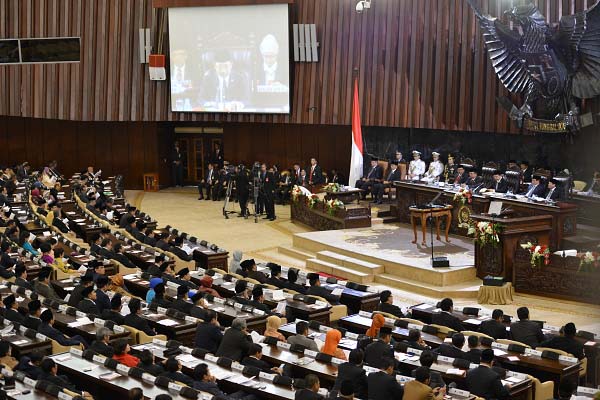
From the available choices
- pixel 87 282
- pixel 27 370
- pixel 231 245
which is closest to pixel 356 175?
Result: pixel 231 245

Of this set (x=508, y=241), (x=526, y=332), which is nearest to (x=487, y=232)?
(x=508, y=241)

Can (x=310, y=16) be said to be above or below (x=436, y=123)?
above

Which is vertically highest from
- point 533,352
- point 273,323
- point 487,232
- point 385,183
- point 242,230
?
point 385,183

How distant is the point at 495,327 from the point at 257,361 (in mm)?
2716

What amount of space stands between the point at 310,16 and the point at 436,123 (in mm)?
4622

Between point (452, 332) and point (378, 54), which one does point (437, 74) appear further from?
point (452, 332)

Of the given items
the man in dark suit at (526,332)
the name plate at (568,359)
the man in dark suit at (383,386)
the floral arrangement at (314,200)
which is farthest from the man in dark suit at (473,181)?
the man in dark suit at (383,386)

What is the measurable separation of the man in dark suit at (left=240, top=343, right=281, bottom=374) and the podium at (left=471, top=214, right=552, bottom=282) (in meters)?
6.03

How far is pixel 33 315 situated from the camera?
385 inches

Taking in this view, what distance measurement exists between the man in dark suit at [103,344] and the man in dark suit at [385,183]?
11.9m

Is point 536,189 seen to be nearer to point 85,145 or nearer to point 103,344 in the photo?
point 103,344

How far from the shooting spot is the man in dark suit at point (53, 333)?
8.95m

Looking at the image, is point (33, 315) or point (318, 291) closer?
point (33, 315)

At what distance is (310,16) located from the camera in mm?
22500
